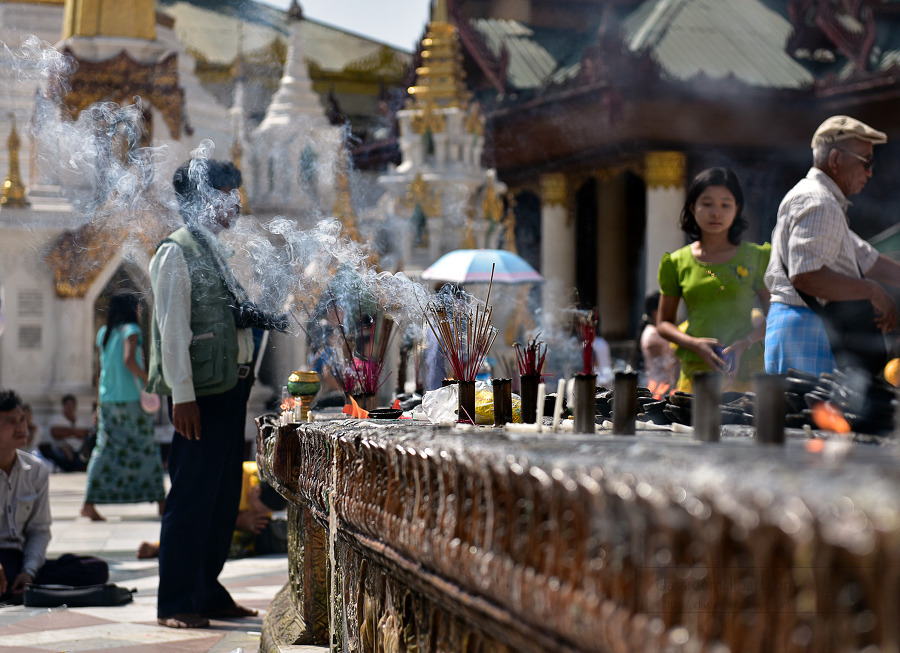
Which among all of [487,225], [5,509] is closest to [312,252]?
[5,509]

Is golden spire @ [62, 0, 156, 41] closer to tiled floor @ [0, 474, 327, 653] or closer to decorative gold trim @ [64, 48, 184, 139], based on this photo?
decorative gold trim @ [64, 48, 184, 139]

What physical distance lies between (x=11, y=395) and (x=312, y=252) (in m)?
1.33

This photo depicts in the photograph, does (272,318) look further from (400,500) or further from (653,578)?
(653,578)

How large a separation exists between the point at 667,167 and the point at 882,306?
10462mm

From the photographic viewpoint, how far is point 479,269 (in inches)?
319

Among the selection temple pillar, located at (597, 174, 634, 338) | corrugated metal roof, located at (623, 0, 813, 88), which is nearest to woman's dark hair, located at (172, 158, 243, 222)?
corrugated metal roof, located at (623, 0, 813, 88)

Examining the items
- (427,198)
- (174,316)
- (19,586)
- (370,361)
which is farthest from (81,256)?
(370,361)

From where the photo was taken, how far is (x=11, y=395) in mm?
4570

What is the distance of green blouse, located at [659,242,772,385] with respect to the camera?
4059mm

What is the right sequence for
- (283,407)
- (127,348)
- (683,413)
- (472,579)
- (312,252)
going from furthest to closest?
1. (127,348)
2. (312,252)
3. (283,407)
4. (683,413)
5. (472,579)

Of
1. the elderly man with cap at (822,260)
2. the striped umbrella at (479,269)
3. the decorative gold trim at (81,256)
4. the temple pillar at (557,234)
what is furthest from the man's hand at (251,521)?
the temple pillar at (557,234)

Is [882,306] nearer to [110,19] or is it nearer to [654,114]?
[654,114]

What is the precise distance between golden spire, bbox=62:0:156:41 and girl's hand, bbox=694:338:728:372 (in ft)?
35.2

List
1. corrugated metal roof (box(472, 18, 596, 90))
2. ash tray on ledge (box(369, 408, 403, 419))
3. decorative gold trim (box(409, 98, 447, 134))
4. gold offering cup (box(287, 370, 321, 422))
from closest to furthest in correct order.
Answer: ash tray on ledge (box(369, 408, 403, 419))
gold offering cup (box(287, 370, 321, 422))
decorative gold trim (box(409, 98, 447, 134))
corrugated metal roof (box(472, 18, 596, 90))
